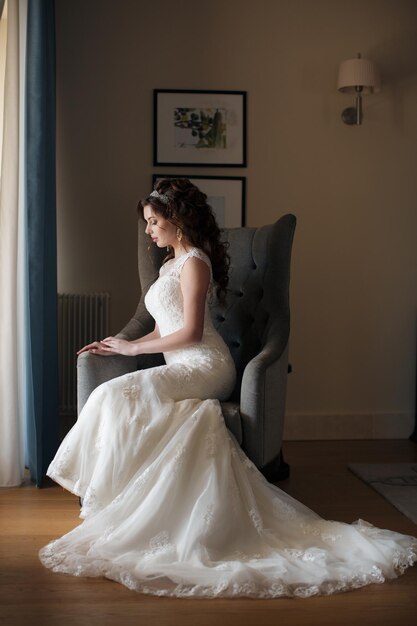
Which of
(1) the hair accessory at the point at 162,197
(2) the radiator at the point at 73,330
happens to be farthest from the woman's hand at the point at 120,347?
(2) the radiator at the point at 73,330

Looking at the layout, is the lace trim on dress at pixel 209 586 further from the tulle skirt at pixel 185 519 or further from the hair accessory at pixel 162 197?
the hair accessory at pixel 162 197

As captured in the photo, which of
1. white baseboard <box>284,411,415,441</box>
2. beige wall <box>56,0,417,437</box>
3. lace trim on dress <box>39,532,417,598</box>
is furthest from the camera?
white baseboard <box>284,411,415,441</box>

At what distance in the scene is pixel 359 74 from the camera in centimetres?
438

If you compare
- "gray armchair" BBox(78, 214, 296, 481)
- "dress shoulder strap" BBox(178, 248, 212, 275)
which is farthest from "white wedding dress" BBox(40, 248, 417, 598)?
"dress shoulder strap" BBox(178, 248, 212, 275)

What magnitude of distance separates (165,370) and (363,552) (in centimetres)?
96

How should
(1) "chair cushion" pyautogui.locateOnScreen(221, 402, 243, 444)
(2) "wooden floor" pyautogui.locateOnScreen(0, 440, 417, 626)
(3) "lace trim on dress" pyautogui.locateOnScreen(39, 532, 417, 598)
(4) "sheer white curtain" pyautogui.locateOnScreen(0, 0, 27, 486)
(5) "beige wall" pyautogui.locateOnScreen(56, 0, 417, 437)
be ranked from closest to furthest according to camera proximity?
(2) "wooden floor" pyautogui.locateOnScreen(0, 440, 417, 626) < (3) "lace trim on dress" pyautogui.locateOnScreen(39, 532, 417, 598) < (1) "chair cushion" pyautogui.locateOnScreen(221, 402, 243, 444) < (4) "sheer white curtain" pyautogui.locateOnScreen(0, 0, 27, 486) < (5) "beige wall" pyautogui.locateOnScreen(56, 0, 417, 437)

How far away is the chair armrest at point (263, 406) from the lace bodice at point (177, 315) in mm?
202

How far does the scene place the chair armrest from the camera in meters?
2.91

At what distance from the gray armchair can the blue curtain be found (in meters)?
0.41

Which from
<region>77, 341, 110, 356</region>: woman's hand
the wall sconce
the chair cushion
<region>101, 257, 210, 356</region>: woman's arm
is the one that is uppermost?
the wall sconce

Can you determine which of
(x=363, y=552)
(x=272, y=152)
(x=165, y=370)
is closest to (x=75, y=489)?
(x=165, y=370)

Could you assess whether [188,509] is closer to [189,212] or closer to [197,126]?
[189,212]

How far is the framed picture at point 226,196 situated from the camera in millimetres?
4500

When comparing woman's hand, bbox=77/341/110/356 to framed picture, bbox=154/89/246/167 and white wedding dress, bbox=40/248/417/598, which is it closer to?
white wedding dress, bbox=40/248/417/598
